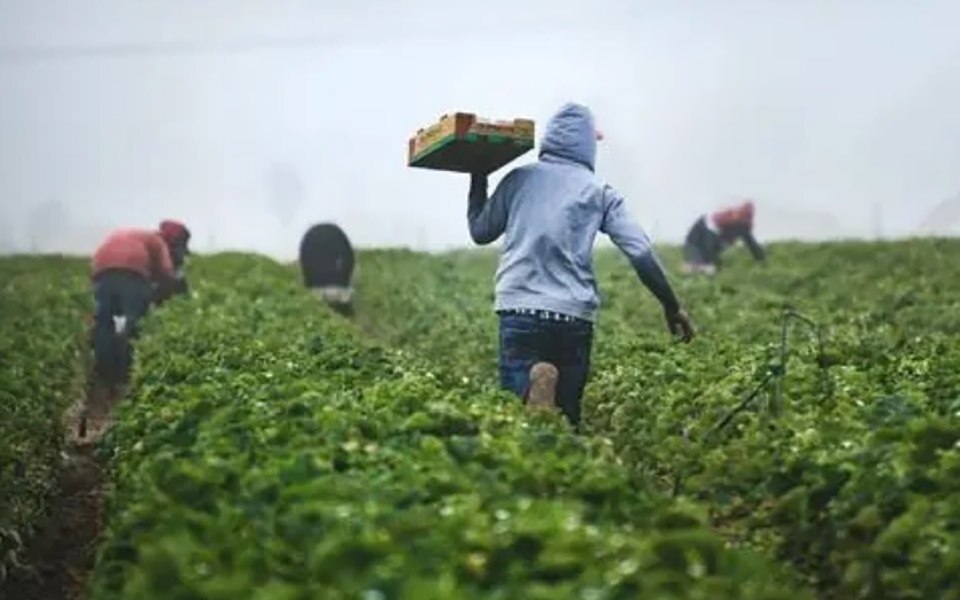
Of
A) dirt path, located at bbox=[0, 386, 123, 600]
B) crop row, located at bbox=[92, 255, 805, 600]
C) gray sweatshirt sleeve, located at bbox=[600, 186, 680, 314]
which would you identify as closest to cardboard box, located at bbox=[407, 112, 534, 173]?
gray sweatshirt sleeve, located at bbox=[600, 186, 680, 314]

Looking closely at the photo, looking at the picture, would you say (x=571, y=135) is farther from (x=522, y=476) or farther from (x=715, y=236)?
(x=715, y=236)

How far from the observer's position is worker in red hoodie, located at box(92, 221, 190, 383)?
14.5 meters

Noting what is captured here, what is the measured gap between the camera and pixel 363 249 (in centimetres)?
2895

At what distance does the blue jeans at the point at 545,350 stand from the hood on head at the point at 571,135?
38.4 inches

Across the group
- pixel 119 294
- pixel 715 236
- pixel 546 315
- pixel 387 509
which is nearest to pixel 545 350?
pixel 546 315

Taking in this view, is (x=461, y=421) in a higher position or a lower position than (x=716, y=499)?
higher

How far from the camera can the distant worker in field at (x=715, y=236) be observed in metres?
24.0

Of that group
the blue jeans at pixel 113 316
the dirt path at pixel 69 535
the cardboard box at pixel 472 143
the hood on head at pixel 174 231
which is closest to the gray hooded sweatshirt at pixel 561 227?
the cardboard box at pixel 472 143

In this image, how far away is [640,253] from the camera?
285 inches

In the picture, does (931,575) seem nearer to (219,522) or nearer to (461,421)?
(461,421)

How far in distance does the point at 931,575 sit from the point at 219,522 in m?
2.29

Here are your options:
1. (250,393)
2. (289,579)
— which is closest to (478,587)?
(289,579)

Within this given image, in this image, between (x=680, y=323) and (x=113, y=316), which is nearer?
(x=680, y=323)

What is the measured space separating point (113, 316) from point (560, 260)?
863 cm
